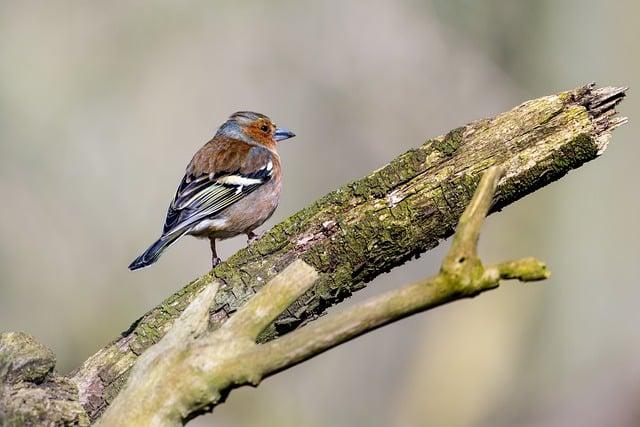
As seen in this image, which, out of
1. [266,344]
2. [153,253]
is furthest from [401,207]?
[153,253]

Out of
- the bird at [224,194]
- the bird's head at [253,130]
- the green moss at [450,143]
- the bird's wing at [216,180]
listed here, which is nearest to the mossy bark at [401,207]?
the green moss at [450,143]

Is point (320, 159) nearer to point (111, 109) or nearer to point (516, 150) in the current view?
point (111, 109)

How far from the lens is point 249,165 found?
7512mm

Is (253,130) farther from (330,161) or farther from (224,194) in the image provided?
(330,161)

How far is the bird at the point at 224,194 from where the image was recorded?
6.91 metres

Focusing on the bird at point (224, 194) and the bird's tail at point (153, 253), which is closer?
the bird's tail at point (153, 253)

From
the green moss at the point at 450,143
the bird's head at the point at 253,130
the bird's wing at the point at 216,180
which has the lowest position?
the green moss at the point at 450,143

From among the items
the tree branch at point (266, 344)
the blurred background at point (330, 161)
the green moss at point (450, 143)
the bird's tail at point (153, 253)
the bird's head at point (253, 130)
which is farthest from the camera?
the blurred background at point (330, 161)

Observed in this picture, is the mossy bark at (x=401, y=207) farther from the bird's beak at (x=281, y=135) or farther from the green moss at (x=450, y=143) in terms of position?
the bird's beak at (x=281, y=135)

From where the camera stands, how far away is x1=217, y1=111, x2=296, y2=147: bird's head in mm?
8180

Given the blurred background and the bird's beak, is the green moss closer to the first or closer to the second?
the bird's beak

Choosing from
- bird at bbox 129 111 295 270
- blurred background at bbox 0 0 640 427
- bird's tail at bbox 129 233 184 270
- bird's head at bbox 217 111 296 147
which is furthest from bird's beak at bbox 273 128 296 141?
blurred background at bbox 0 0 640 427

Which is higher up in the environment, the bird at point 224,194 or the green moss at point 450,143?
the bird at point 224,194

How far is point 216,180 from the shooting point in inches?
287
